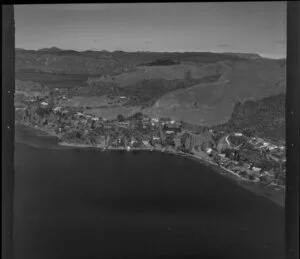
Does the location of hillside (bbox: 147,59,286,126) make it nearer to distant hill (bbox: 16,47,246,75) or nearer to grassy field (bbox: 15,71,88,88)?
distant hill (bbox: 16,47,246,75)

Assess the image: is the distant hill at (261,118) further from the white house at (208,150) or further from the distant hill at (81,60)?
the distant hill at (81,60)

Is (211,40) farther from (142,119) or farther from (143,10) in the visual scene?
(142,119)

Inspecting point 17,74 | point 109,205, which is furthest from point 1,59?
point 109,205

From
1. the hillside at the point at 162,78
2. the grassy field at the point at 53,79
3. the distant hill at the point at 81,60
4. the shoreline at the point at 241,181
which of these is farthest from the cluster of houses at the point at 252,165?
the grassy field at the point at 53,79

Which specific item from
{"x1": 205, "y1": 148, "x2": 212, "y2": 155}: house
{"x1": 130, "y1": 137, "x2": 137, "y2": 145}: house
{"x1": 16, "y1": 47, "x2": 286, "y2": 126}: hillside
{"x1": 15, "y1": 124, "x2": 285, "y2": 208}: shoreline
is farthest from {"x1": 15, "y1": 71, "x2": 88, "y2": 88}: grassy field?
{"x1": 205, "y1": 148, "x2": 212, "y2": 155}: house

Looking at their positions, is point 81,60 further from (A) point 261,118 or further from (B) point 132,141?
(A) point 261,118

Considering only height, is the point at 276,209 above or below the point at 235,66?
below
